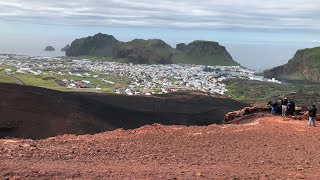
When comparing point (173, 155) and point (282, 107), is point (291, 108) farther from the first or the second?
point (173, 155)

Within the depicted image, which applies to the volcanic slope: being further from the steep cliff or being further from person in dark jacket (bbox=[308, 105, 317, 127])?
the steep cliff

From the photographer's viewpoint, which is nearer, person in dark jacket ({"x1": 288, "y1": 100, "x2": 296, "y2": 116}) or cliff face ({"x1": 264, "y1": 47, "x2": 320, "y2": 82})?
person in dark jacket ({"x1": 288, "y1": 100, "x2": 296, "y2": 116})

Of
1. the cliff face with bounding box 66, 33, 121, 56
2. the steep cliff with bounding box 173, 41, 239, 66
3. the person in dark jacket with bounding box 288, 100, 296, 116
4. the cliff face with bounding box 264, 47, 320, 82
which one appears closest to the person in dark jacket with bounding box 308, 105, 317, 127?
the person in dark jacket with bounding box 288, 100, 296, 116

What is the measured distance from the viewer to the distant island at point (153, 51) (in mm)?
170750

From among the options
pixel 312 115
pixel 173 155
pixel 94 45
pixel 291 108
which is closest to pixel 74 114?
pixel 291 108

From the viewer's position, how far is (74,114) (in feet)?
109

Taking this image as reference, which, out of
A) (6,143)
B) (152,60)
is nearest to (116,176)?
(6,143)

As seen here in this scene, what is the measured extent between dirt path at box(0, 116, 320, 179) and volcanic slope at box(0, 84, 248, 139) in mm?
11938

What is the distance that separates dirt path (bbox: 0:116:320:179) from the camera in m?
12.0

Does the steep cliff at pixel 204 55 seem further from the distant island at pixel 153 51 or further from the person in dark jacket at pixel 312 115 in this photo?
the person in dark jacket at pixel 312 115

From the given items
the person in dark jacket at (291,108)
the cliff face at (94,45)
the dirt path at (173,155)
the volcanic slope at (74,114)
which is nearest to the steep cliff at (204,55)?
the cliff face at (94,45)

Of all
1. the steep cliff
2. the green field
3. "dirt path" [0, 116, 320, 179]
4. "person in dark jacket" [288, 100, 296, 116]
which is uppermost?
the steep cliff

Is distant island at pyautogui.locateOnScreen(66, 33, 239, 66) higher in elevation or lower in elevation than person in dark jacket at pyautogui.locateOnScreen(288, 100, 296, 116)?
higher

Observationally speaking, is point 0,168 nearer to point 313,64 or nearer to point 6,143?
point 6,143
